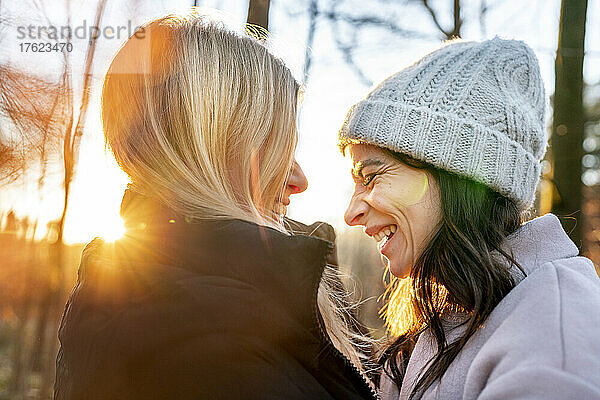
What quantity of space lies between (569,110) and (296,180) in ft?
11.2

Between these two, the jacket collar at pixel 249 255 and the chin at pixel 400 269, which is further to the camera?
the chin at pixel 400 269

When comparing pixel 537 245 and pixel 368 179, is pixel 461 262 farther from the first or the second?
pixel 368 179

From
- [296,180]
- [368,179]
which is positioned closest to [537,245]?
[368,179]

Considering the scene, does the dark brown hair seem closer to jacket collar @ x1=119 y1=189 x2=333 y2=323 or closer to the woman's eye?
the woman's eye

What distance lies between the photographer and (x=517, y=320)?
1662mm

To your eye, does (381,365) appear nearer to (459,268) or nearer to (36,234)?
(459,268)

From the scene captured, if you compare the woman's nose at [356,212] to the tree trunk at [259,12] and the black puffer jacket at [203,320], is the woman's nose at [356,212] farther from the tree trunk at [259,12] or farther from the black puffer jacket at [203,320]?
the tree trunk at [259,12]

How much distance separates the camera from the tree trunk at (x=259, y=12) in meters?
3.54

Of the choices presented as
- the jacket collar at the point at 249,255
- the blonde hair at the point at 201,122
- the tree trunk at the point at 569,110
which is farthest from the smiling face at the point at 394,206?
the tree trunk at the point at 569,110

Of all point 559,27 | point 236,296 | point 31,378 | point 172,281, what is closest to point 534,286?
point 236,296

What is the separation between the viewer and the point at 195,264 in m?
→ 1.55

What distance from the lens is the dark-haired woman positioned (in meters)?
1.99

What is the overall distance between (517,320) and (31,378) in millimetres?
5832

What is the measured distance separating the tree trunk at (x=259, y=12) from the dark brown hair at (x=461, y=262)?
1.65 meters
